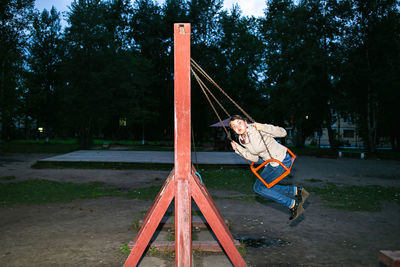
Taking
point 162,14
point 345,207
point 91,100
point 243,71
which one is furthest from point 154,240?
point 162,14

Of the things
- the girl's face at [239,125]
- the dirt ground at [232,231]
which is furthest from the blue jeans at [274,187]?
the girl's face at [239,125]

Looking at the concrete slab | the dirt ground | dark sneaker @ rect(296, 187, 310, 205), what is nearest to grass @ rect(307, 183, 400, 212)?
the dirt ground

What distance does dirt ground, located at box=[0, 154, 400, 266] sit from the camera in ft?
15.5

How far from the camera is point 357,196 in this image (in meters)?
9.89

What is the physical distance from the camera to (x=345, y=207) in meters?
8.38

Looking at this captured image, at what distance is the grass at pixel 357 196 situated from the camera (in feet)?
27.9

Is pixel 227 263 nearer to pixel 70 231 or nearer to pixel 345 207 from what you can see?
pixel 70 231

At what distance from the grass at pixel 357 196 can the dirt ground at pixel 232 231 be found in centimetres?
34

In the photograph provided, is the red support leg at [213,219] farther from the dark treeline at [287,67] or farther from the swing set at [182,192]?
the dark treeline at [287,67]

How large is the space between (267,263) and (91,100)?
27920mm

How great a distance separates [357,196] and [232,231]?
5.57 m

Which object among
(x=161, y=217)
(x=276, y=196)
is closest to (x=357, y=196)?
(x=276, y=196)

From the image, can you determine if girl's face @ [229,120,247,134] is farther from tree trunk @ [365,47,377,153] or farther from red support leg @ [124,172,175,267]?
tree trunk @ [365,47,377,153]

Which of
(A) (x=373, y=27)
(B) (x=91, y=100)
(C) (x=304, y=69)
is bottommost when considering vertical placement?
(B) (x=91, y=100)
